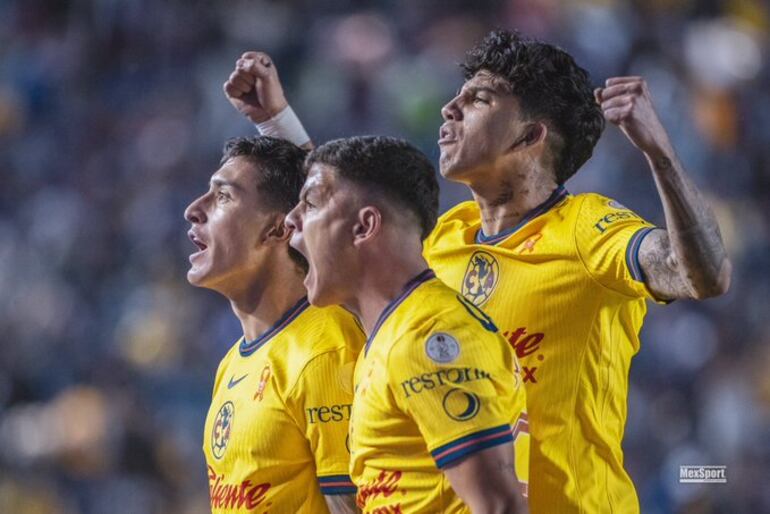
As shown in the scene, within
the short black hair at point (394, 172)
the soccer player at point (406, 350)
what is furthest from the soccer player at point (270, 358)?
the short black hair at point (394, 172)

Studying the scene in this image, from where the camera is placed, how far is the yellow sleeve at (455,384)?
7.07 ft

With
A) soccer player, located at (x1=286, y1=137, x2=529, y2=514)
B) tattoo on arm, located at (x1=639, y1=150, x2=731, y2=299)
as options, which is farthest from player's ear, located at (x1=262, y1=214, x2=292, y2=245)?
tattoo on arm, located at (x1=639, y1=150, x2=731, y2=299)

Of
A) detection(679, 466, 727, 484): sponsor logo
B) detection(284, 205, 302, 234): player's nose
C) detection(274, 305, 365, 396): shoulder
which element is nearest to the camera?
detection(284, 205, 302, 234): player's nose

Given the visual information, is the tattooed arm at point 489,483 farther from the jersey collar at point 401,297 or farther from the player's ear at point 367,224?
the player's ear at point 367,224

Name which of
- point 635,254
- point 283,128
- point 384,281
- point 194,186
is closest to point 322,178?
point 384,281

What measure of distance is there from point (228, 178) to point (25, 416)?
164 inches

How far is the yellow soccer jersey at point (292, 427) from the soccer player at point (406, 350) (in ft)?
1.05

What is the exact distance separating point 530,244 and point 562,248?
12 cm

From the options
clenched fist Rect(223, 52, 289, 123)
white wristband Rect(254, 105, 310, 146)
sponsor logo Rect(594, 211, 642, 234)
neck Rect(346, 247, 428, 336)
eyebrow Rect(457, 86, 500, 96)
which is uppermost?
clenched fist Rect(223, 52, 289, 123)

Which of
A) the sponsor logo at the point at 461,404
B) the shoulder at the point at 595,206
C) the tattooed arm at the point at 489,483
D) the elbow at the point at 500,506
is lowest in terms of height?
the elbow at the point at 500,506

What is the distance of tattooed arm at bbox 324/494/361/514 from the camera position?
9.14 ft

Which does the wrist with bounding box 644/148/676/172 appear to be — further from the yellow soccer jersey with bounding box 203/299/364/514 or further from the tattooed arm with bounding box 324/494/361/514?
the tattooed arm with bounding box 324/494/361/514

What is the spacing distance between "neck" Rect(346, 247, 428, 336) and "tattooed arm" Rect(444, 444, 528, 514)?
477 mm

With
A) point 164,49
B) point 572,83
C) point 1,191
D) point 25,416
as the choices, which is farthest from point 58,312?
point 572,83
